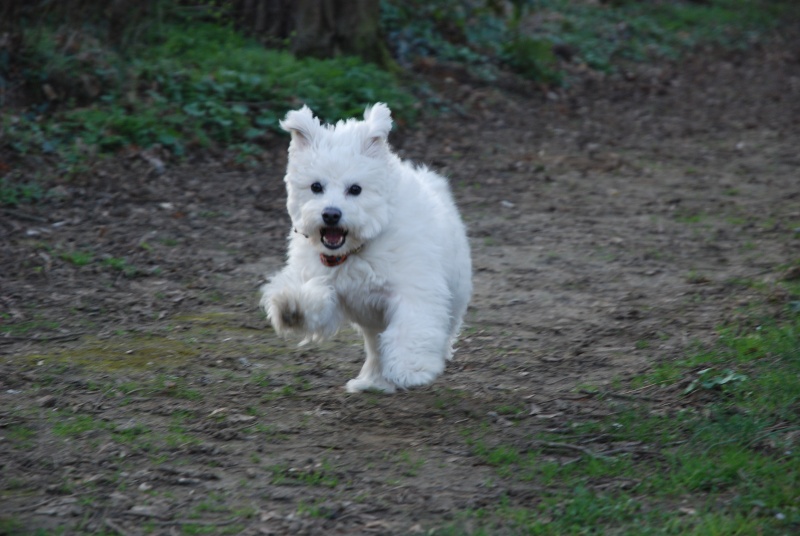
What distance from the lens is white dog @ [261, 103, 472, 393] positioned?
15.9 ft

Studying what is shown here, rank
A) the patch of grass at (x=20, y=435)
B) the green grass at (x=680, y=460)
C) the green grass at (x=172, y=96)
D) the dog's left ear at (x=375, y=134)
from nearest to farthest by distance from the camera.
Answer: the green grass at (x=680, y=460) → the patch of grass at (x=20, y=435) → the dog's left ear at (x=375, y=134) → the green grass at (x=172, y=96)

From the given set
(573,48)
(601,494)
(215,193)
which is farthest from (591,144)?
(601,494)

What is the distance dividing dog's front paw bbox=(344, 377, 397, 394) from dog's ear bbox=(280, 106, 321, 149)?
4.23 feet

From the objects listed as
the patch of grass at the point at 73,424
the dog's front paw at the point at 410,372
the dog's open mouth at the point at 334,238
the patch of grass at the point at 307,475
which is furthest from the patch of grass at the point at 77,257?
the patch of grass at the point at 307,475

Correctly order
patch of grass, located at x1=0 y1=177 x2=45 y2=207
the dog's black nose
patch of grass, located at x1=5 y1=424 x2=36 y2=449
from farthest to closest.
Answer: patch of grass, located at x1=0 y1=177 x2=45 y2=207 → the dog's black nose → patch of grass, located at x1=5 y1=424 x2=36 y2=449

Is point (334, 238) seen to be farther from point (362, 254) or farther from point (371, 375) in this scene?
point (371, 375)

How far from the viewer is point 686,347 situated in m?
5.61

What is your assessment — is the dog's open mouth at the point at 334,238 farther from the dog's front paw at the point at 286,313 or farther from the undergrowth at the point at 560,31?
the undergrowth at the point at 560,31

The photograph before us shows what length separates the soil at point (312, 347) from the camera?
13.2 ft

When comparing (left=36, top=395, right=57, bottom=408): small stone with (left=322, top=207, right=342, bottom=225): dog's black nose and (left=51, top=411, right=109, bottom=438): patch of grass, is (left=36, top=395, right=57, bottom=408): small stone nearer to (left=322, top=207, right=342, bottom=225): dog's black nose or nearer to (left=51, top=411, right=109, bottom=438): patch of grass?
(left=51, top=411, right=109, bottom=438): patch of grass

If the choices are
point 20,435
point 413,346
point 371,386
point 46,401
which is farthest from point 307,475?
point 46,401

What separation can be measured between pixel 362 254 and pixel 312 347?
49.6 inches

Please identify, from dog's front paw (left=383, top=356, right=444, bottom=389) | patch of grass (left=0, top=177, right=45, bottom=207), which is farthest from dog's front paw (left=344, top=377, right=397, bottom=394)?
patch of grass (left=0, top=177, right=45, bottom=207)

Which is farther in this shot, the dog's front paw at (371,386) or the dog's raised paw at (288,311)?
the dog's front paw at (371,386)
